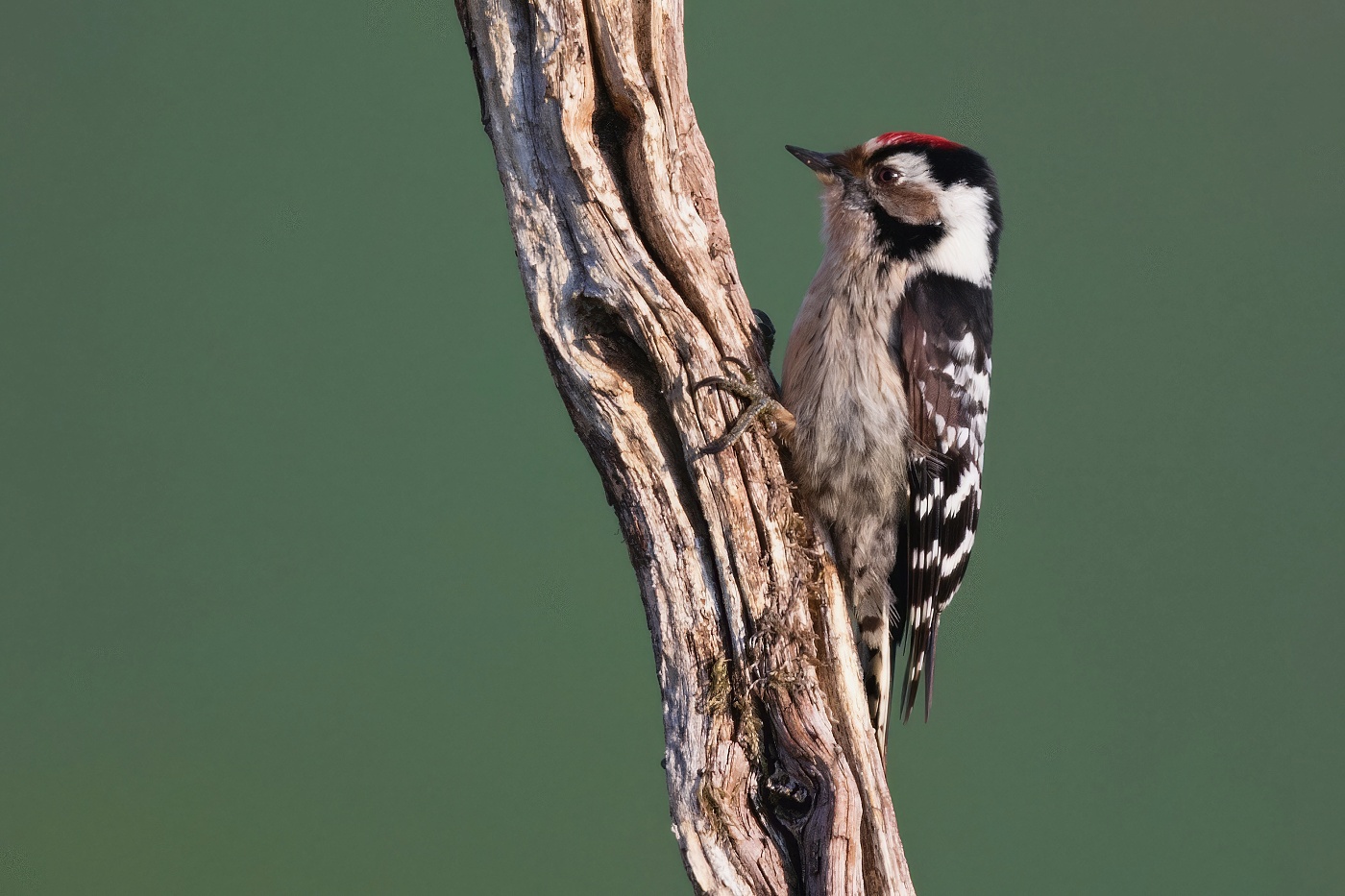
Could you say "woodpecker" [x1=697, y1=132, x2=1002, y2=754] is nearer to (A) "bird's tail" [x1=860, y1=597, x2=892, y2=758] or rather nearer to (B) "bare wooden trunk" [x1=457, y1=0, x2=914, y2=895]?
(A) "bird's tail" [x1=860, y1=597, x2=892, y2=758]

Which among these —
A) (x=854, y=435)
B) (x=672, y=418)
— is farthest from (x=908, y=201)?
(x=672, y=418)

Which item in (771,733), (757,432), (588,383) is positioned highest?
(588,383)

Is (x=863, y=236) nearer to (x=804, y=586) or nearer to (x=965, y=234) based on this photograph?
(x=965, y=234)

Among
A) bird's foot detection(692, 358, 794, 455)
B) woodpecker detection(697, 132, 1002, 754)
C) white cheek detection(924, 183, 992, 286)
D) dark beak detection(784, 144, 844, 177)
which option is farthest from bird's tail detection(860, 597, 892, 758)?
dark beak detection(784, 144, 844, 177)

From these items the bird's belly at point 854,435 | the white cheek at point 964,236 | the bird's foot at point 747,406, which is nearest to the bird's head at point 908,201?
the white cheek at point 964,236

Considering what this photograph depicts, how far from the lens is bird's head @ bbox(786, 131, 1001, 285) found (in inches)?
85.0

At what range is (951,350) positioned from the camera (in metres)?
2.10

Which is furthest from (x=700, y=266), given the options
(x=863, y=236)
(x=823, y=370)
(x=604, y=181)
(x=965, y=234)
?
(x=965, y=234)

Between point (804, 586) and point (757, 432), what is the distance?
0.29m

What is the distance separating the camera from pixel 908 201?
7.16 feet

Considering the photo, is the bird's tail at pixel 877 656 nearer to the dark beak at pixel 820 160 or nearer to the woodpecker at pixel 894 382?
the woodpecker at pixel 894 382

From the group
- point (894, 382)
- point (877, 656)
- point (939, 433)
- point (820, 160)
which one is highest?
point (820, 160)

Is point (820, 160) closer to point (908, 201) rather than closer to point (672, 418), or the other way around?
point (908, 201)

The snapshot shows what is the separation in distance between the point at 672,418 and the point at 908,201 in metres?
0.81
